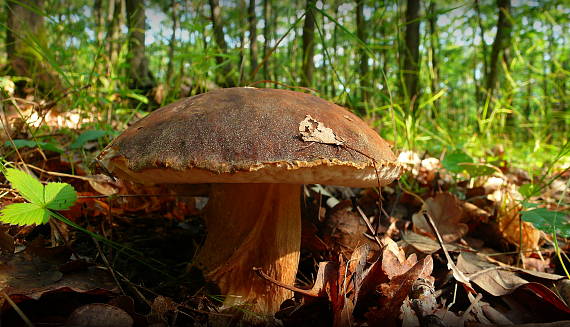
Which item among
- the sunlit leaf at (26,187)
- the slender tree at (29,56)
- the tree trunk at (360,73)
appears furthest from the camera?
the slender tree at (29,56)

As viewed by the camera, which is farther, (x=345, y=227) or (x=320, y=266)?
(x=345, y=227)

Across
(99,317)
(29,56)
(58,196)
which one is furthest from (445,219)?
(29,56)

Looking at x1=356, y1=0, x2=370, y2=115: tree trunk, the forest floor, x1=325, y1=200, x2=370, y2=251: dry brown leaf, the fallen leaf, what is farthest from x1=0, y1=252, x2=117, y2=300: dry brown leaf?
x1=356, y1=0, x2=370, y2=115: tree trunk

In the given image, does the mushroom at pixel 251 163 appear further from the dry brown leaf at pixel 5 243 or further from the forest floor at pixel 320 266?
the dry brown leaf at pixel 5 243

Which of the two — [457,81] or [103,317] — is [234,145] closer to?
[103,317]

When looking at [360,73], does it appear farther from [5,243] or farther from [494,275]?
[5,243]

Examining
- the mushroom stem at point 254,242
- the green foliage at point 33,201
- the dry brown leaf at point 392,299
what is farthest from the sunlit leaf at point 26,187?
the dry brown leaf at point 392,299
